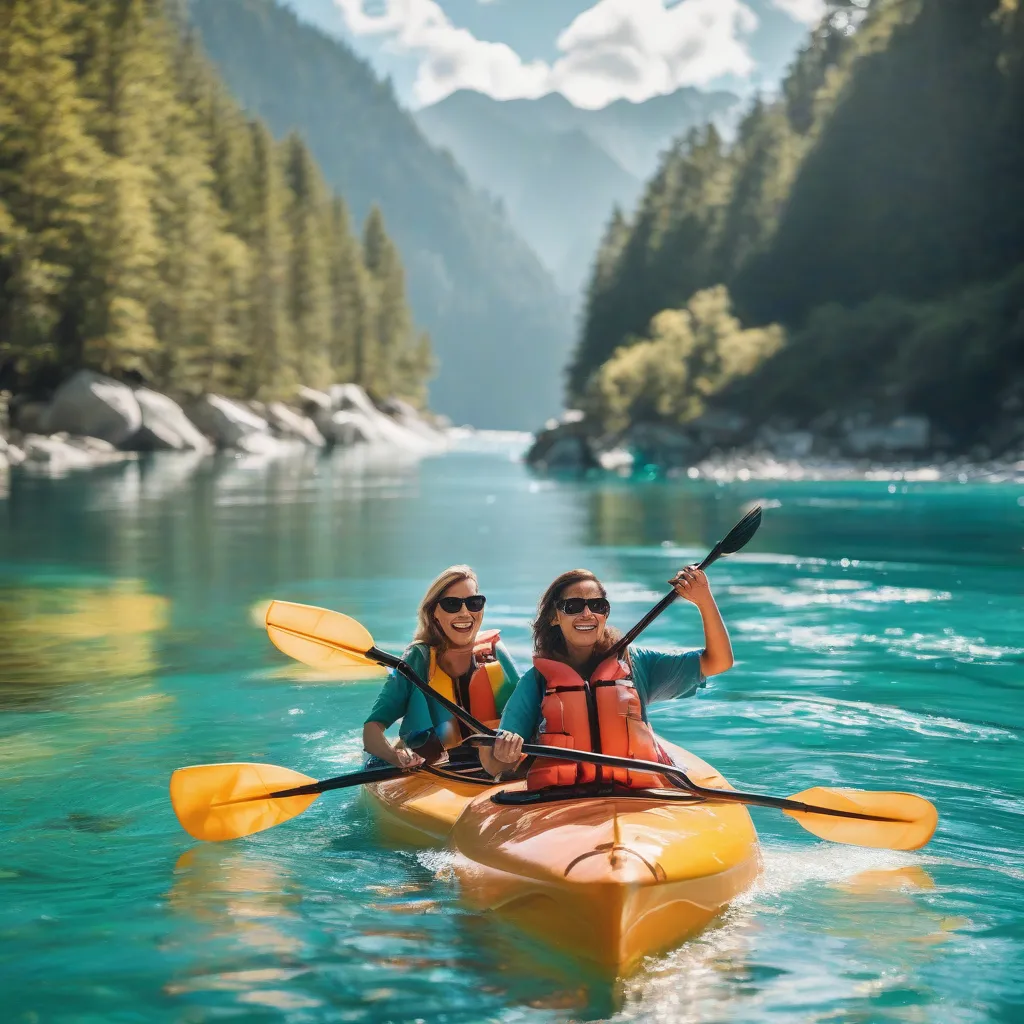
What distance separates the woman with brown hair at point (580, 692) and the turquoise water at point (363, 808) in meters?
0.67

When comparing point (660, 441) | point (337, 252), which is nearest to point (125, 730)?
point (660, 441)

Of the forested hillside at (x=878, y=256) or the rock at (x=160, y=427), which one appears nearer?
the forested hillside at (x=878, y=256)

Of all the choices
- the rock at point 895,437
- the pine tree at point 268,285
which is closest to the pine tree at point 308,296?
the pine tree at point 268,285

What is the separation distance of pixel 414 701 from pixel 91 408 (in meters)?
40.3

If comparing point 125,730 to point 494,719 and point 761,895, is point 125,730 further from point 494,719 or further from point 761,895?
point 761,895

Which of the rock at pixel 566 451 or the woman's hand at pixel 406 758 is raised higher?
the rock at pixel 566 451

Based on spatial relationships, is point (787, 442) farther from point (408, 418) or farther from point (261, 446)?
point (408, 418)

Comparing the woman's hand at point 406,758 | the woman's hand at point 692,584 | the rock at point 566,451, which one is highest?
the rock at point 566,451

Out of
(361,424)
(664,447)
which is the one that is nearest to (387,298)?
(361,424)

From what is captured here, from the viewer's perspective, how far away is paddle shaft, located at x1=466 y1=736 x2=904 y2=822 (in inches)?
195

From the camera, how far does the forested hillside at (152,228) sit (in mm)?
39781

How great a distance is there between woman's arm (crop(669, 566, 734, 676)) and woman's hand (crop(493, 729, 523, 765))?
872 millimetres

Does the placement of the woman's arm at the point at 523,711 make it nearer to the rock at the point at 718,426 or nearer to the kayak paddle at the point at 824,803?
the kayak paddle at the point at 824,803

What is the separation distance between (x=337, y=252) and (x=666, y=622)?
7270cm
